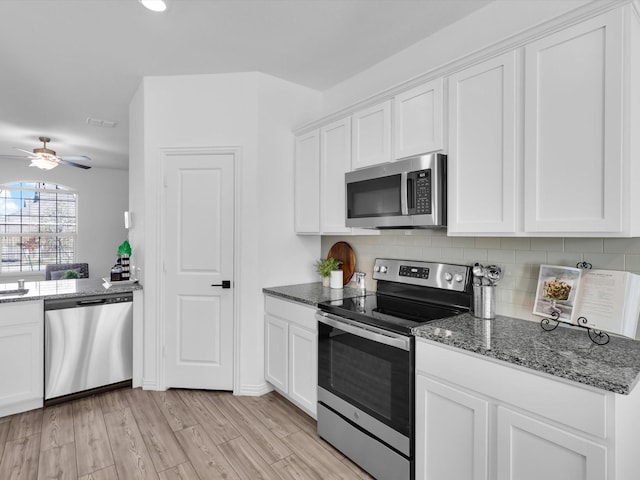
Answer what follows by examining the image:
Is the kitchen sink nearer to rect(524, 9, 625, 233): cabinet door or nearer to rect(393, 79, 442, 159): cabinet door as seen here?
rect(393, 79, 442, 159): cabinet door

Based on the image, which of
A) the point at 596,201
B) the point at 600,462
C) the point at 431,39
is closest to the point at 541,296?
the point at 596,201

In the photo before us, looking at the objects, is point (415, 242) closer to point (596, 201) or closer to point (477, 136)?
point (477, 136)

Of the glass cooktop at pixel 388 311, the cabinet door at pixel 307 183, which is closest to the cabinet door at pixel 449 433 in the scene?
the glass cooktop at pixel 388 311

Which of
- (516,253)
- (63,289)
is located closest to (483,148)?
(516,253)

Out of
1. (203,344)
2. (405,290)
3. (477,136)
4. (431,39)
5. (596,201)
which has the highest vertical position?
(431,39)

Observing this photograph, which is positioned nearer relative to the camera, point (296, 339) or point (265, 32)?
point (265, 32)

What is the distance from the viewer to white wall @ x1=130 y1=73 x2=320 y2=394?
298 centimetres

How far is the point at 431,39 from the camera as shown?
246 cm

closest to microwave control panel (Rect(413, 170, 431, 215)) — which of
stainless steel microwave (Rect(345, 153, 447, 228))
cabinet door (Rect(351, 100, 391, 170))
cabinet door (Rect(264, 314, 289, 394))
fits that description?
stainless steel microwave (Rect(345, 153, 447, 228))

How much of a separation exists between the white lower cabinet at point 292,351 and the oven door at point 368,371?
0.13 meters

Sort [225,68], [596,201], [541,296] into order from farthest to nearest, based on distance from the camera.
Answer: [225,68] → [541,296] → [596,201]

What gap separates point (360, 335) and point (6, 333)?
259 cm

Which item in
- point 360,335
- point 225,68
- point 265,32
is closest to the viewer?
point 360,335

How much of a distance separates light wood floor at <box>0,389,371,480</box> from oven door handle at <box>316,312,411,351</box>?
2.64 feet
